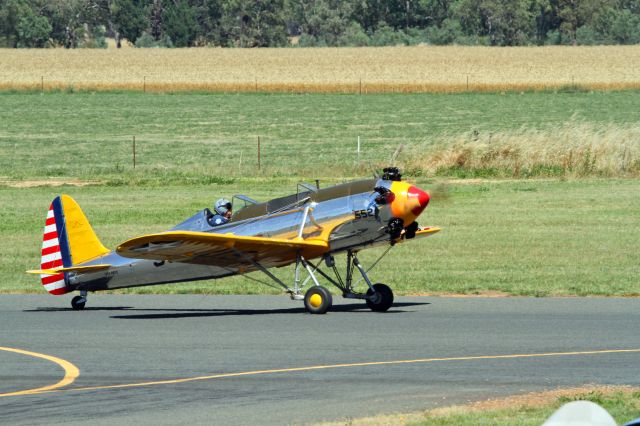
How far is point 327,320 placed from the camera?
1598 cm

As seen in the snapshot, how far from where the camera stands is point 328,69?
366 ft

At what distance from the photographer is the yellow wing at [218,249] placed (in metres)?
15.1

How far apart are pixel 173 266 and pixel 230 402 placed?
19.9ft

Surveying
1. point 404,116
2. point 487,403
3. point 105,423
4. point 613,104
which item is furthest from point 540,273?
point 613,104

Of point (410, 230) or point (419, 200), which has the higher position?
point (419, 200)

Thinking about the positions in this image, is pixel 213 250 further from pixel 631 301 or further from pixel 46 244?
pixel 631 301

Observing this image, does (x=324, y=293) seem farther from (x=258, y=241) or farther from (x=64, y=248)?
(x=64, y=248)

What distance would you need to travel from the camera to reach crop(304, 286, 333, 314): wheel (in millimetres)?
16344

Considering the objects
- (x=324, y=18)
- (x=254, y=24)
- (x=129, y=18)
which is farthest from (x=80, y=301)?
(x=324, y=18)

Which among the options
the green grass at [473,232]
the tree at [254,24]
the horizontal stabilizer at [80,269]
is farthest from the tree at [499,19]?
the horizontal stabilizer at [80,269]

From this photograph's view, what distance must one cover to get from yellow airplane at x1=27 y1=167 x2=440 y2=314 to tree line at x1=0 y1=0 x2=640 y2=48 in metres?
142

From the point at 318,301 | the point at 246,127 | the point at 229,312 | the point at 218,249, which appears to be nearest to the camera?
the point at 218,249

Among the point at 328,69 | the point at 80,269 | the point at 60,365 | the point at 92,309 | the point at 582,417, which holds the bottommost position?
the point at 92,309

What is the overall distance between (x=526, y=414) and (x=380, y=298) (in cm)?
692
